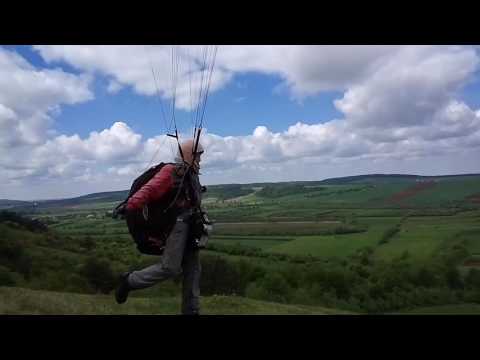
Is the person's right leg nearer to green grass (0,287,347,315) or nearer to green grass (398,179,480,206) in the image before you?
green grass (0,287,347,315)

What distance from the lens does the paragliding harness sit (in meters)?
4.09

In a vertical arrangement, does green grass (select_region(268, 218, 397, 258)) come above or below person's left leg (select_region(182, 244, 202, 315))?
below

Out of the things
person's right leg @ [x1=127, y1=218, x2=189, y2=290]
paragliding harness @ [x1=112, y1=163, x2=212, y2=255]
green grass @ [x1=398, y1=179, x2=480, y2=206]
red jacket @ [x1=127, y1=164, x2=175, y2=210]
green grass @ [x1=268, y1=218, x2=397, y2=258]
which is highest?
red jacket @ [x1=127, y1=164, x2=175, y2=210]

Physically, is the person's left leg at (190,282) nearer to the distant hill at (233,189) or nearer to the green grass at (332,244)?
the distant hill at (233,189)

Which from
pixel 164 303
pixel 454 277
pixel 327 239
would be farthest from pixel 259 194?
pixel 164 303

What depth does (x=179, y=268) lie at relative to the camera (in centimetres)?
427

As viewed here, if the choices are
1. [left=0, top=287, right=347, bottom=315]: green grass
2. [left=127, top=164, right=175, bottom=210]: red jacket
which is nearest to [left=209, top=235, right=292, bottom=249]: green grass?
[left=0, top=287, right=347, bottom=315]: green grass

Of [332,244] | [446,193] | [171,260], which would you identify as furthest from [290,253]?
[171,260]

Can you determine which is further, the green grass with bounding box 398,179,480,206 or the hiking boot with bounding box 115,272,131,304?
the green grass with bounding box 398,179,480,206

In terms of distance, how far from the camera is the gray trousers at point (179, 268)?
13.8 feet

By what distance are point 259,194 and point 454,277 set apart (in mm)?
29201

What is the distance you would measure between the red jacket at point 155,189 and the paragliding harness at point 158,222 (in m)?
0.07

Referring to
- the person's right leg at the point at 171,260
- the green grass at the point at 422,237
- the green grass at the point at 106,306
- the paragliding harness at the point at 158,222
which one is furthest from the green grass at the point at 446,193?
the person's right leg at the point at 171,260
